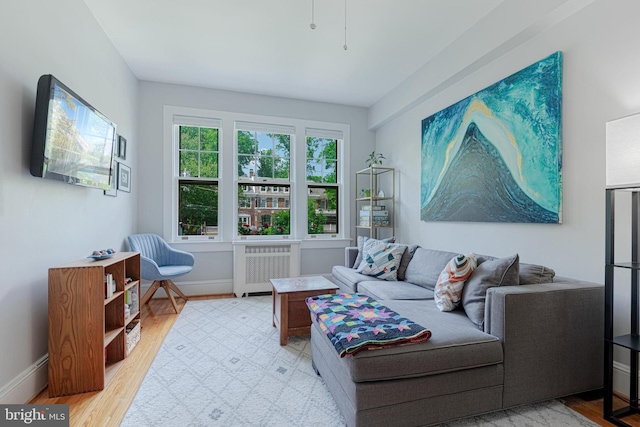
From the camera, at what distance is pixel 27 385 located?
5.86ft

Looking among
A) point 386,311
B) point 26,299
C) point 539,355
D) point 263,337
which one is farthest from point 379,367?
point 26,299

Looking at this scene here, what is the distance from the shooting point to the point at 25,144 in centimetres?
182

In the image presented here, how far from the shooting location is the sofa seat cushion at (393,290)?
2520mm

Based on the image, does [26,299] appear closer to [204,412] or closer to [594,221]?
[204,412]

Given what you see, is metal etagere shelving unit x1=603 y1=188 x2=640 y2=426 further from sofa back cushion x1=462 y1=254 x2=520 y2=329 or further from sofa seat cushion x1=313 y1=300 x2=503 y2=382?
sofa seat cushion x1=313 y1=300 x2=503 y2=382

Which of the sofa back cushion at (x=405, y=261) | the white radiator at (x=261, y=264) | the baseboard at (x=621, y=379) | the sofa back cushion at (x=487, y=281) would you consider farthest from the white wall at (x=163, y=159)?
the baseboard at (x=621, y=379)

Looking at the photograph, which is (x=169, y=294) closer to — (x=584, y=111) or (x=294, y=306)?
(x=294, y=306)

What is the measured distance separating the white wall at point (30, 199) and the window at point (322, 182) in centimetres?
279

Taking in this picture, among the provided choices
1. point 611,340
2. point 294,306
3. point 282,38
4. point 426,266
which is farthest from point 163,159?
point 611,340

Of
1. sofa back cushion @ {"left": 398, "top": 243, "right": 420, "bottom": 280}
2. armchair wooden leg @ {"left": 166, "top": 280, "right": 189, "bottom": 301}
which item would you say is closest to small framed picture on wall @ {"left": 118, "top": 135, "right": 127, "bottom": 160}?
armchair wooden leg @ {"left": 166, "top": 280, "right": 189, "bottom": 301}

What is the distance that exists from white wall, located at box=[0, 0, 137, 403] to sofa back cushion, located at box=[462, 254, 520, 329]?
268cm

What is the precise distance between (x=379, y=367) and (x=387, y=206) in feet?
10.8

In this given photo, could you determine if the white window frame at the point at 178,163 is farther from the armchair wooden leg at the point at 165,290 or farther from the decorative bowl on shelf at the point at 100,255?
the decorative bowl on shelf at the point at 100,255

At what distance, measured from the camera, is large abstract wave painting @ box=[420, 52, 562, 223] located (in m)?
2.20
